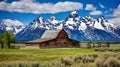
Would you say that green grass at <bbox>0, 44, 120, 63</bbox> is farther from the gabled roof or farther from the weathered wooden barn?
the gabled roof

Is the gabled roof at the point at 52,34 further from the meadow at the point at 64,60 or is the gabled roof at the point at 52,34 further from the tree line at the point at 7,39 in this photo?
the meadow at the point at 64,60

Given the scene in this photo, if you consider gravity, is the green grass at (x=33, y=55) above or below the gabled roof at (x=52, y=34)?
below

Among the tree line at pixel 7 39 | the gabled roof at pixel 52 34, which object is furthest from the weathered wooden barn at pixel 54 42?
the tree line at pixel 7 39

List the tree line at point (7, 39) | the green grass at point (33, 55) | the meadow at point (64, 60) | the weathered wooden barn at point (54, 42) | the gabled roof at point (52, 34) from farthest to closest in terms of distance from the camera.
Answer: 1. the gabled roof at point (52, 34)
2. the tree line at point (7, 39)
3. the weathered wooden barn at point (54, 42)
4. the green grass at point (33, 55)
5. the meadow at point (64, 60)

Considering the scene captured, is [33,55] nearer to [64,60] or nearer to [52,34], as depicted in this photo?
[64,60]

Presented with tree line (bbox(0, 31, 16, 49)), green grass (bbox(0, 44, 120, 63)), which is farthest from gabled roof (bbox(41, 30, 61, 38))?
green grass (bbox(0, 44, 120, 63))

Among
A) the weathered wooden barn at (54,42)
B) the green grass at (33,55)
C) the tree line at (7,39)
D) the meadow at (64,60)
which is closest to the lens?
the meadow at (64,60)

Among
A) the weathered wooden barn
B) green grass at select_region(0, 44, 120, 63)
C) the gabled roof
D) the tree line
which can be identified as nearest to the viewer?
green grass at select_region(0, 44, 120, 63)

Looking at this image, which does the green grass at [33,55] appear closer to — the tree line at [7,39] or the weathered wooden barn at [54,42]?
the weathered wooden barn at [54,42]

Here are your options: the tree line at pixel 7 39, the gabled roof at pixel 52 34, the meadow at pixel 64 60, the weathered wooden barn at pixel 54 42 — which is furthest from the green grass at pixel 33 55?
the gabled roof at pixel 52 34

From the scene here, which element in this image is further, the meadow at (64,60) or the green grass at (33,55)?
the green grass at (33,55)

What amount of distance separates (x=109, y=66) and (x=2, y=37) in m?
63.8

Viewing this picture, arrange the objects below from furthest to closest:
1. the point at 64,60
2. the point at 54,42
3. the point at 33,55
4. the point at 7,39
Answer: the point at 7,39
the point at 54,42
the point at 33,55
the point at 64,60

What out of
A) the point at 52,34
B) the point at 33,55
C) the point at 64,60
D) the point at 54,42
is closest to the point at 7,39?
the point at 52,34
